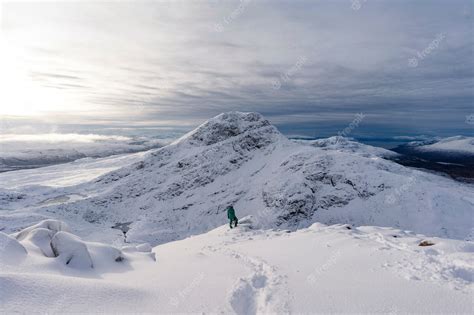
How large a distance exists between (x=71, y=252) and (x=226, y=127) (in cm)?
10429

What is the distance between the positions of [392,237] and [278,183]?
5929 cm

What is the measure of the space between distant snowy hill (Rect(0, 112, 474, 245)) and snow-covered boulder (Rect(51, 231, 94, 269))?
30.2 meters

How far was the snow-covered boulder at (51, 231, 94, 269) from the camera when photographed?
10.5 m

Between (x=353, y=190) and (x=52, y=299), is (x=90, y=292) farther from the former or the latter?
(x=353, y=190)

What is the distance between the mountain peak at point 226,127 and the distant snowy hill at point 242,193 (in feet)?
1.30

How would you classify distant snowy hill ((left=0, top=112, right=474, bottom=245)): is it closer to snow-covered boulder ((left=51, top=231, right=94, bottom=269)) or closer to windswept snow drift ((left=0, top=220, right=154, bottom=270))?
windswept snow drift ((left=0, top=220, right=154, bottom=270))

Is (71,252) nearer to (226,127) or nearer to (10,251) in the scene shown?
(10,251)

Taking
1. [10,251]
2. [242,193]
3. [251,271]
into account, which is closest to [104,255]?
[10,251]

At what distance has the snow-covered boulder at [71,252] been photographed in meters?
10.5

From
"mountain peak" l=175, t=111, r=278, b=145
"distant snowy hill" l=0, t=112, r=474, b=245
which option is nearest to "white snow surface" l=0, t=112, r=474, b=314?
"distant snowy hill" l=0, t=112, r=474, b=245

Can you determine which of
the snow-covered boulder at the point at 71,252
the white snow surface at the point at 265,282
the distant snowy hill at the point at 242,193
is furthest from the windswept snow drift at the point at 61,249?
the distant snowy hill at the point at 242,193

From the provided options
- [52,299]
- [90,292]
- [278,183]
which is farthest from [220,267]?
[278,183]

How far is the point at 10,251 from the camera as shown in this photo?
982cm

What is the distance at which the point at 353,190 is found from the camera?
65500 millimetres
